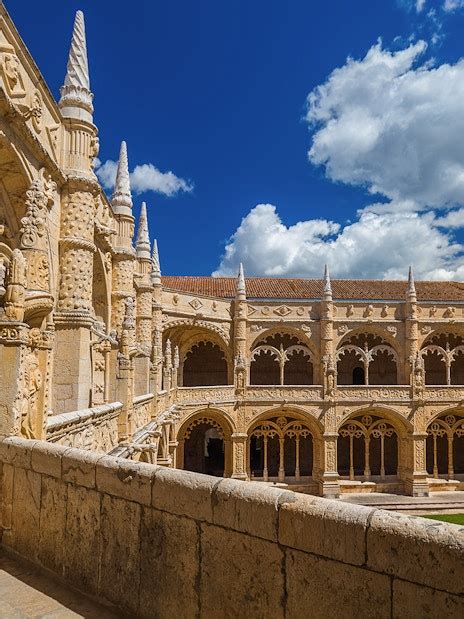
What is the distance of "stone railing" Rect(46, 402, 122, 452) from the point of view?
239 inches

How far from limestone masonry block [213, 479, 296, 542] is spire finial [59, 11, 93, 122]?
33.1 ft

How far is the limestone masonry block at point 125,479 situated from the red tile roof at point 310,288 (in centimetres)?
2526

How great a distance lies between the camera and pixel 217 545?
2836mm

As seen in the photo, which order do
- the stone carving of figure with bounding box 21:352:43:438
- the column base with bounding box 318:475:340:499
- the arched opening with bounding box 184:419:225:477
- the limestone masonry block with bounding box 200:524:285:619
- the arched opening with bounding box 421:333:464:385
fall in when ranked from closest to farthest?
the limestone masonry block with bounding box 200:524:285:619 < the stone carving of figure with bounding box 21:352:43:438 < the column base with bounding box 318:475:340:499 < the arched opening with bounding box 184:419:225:477 < the arched opening with bounding box 421:333:464:385

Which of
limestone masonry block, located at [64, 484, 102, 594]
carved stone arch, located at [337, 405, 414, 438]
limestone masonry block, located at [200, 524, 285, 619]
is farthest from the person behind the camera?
carved stone arch, located at [337, 405, 414, 438]

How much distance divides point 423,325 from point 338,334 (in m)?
4.75

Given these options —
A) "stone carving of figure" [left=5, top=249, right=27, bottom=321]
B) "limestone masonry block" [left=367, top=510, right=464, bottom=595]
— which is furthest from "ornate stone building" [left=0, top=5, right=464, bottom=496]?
"limestone masonry block" [left=367, top=510, right=464, bottom=595]

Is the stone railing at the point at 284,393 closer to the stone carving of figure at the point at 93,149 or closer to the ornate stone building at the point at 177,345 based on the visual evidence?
the ornate stone building at the point at 177,345

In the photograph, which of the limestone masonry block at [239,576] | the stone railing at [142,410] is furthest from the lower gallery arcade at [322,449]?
the limestone masonry block at [239,576]

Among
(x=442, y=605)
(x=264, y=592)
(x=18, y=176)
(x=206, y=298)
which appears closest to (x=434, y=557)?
(x=442, y=605)

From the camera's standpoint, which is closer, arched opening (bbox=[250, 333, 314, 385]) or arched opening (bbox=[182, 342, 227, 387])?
arched opening (bbox=[182, 342, 227, 387])

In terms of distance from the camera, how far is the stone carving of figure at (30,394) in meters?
4.64

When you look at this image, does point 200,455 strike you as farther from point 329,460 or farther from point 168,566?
point 168,566

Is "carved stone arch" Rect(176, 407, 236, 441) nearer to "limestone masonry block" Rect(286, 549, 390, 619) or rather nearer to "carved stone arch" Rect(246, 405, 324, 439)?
"carved stone arch" Rect(246, 405, 324, 439)
